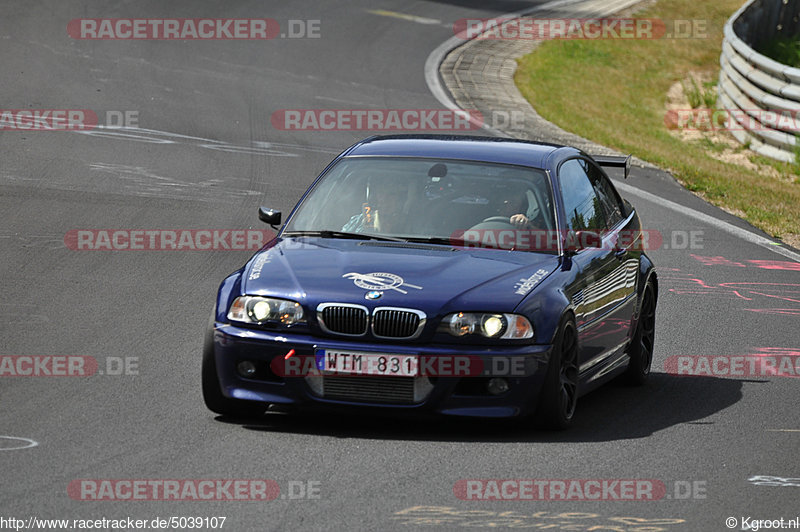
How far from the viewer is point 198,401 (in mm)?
7719

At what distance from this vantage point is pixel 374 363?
6.95 meters

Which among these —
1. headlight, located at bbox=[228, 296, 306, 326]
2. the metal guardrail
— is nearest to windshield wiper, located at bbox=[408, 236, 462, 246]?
headlight, located at bbox=[228, 296, 306, 326]

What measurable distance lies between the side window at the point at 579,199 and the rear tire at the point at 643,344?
0.74 meters

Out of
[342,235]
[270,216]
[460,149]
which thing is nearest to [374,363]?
[342,235]

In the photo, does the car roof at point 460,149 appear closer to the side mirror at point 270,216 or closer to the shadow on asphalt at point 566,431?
the side mirror at point 270,216

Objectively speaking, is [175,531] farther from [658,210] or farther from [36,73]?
[36,73]

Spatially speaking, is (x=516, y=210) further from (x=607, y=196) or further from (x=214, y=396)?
(x=214, y=396)

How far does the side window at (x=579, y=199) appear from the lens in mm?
8492

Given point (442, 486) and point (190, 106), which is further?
point (190, 106)

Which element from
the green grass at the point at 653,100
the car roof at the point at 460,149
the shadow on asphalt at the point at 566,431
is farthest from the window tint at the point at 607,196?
the green grass at the point at 653,100

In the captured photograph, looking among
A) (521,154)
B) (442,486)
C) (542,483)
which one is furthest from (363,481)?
(521,154)

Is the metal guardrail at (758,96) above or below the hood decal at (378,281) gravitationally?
below

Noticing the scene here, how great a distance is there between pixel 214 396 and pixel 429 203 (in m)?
1.80

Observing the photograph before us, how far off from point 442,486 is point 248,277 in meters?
1.80
